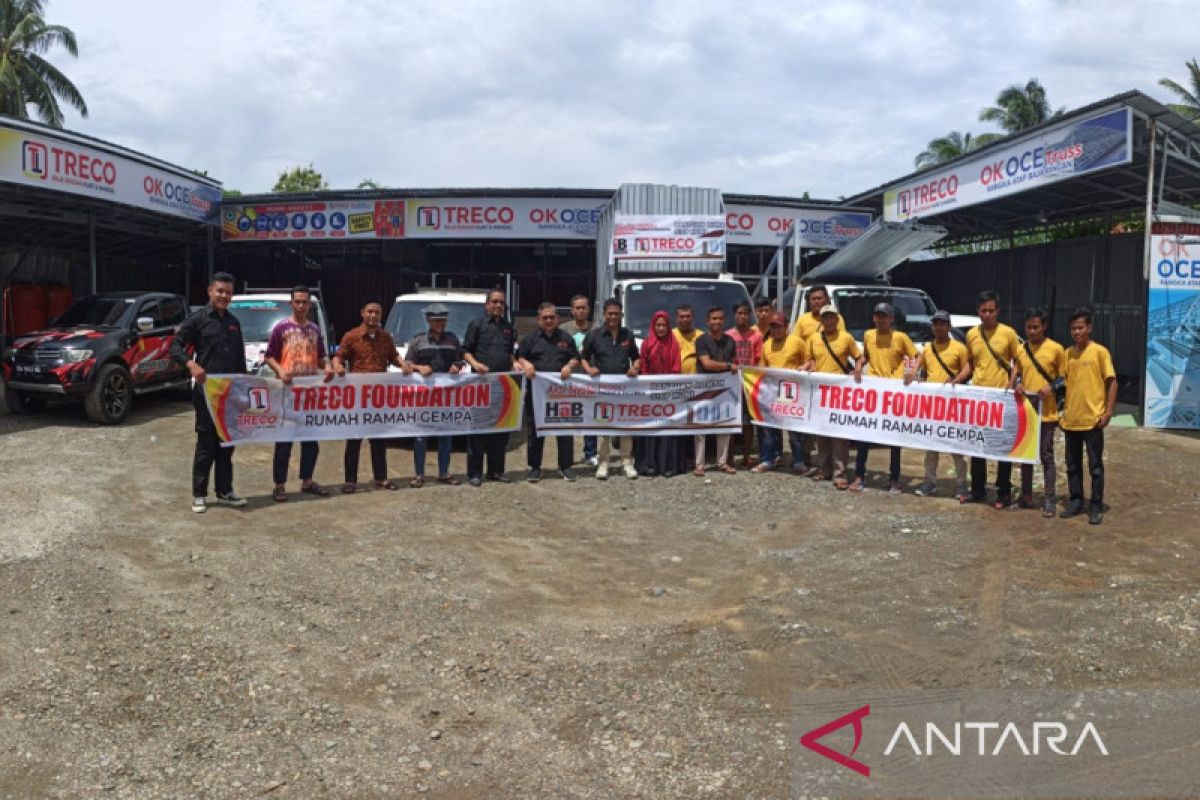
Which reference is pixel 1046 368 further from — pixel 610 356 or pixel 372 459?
pixel 372 459

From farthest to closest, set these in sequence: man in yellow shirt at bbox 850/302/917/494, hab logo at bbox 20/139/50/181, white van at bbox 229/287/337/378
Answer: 1. hab logo at bbox 20/139/50/181
2. white van at bbox 229/287/337/378
3. man in yellow shirt at bbox 850/302/917/494

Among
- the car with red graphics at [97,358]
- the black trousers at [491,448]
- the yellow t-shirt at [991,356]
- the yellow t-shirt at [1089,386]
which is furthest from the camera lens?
the car with red graphics at [97,358]

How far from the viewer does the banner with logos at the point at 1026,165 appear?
13.6 metres

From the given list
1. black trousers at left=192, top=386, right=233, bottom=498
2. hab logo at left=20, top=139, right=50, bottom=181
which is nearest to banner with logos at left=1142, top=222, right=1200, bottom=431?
black trousers at left=192, top=386, right=233, bottom=498

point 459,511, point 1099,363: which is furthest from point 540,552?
point 1099,363

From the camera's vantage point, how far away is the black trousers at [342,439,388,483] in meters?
9.19

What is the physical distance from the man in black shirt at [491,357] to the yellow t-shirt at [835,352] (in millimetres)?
3227

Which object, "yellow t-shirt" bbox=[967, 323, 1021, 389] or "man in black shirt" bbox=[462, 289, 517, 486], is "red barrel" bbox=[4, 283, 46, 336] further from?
"yellow t-shirt" bbox=[967, 323, 1021, 389]

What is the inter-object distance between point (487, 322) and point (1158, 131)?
10.2 m

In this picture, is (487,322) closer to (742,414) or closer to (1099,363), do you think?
(742,414)

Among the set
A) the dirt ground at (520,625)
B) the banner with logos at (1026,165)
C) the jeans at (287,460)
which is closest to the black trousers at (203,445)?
the dirt ground at (520,625)

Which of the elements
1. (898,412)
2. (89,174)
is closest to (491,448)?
(898,412)

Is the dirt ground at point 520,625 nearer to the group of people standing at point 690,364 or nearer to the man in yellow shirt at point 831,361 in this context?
the group of people standing at point 690,364

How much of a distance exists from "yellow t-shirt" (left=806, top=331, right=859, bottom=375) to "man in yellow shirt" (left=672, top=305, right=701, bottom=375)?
1.29 meters
